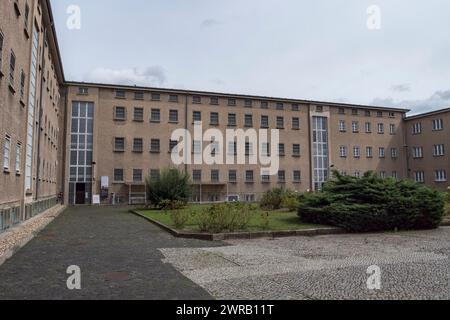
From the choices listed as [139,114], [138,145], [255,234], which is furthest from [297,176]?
[255,234]

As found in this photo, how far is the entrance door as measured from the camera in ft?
128

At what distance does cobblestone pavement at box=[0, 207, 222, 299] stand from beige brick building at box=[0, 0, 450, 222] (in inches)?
511

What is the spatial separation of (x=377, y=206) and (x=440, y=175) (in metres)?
41.2

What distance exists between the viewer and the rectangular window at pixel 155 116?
1676 inches

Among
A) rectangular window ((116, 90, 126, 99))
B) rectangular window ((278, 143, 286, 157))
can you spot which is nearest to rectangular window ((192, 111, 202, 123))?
rectangular window ((116, 90, 126, 99))

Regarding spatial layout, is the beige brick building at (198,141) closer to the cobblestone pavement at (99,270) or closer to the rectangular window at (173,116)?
the rectangular window at (173,116)

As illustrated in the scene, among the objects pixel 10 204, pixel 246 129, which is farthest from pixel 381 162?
pixel 10 204

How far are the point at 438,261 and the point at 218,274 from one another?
471 cm

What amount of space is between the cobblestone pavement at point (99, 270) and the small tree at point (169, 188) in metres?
14.1

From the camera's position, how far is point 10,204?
1469cm

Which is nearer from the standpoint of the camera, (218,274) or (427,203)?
(218,274)

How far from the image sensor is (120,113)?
41.6 meters
